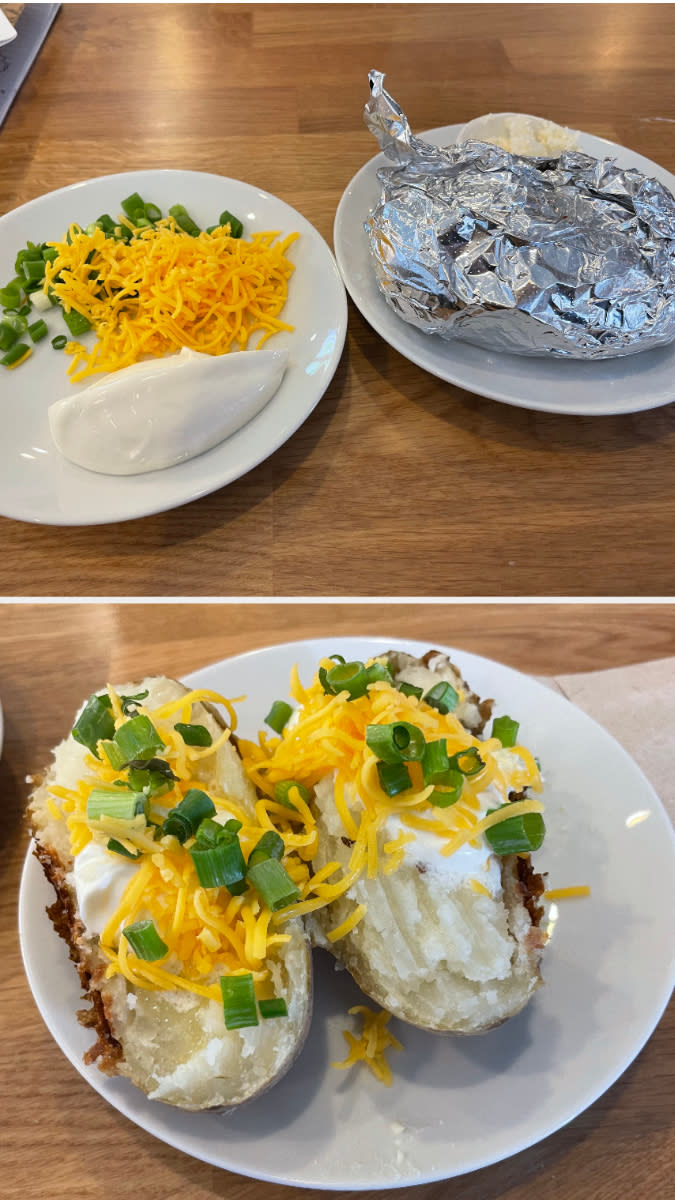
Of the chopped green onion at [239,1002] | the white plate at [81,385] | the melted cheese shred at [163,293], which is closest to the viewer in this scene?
the chopped green onion at [239,1002]

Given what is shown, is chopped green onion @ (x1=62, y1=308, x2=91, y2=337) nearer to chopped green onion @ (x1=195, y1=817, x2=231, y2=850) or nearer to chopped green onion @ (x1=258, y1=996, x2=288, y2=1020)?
chopped green onion @ (x1=195, y1=817, x2=231, y2=850)

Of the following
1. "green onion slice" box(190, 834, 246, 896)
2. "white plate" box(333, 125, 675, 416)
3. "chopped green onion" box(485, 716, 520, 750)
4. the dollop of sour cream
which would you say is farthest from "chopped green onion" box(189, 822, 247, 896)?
"white plate" box(333, 125, 675, 416)

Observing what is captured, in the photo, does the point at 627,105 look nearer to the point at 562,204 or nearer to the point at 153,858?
the point at 562,204

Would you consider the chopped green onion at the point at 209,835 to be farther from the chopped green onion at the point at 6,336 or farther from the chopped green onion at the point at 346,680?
the chopped green onion at the point at 6,336

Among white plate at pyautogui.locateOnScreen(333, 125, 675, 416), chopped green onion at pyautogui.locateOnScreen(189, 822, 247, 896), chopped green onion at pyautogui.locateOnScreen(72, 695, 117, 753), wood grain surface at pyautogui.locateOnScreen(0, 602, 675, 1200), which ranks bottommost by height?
wood grain surface at pyautogui.locateOnScreen(0, 602, 675, 1200)

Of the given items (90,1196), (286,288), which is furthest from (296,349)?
(90,1196)

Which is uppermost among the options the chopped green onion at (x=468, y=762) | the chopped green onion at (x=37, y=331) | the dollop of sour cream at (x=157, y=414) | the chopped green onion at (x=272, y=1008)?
the chopped green onion at (x=37, y=331)

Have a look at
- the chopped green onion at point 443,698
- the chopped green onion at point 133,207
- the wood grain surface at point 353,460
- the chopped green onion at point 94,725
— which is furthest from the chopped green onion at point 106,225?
the chopped green onion at point 443,698
